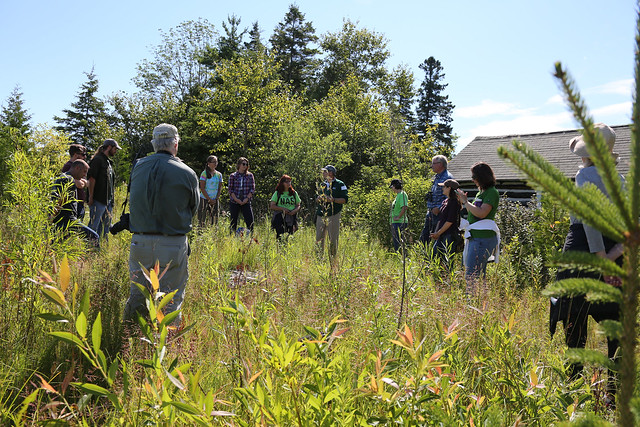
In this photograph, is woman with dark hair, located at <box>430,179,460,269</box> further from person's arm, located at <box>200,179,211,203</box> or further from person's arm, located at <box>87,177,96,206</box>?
person's arm, located at <box>87,177,96,206</box>

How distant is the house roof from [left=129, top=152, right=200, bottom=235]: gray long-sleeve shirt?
1568 cm

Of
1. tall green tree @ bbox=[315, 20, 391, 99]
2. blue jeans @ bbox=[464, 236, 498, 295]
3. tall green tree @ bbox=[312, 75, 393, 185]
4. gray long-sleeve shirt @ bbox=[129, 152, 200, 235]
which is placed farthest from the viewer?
tall green tree @ bbox=[315, 20, 391, 99]

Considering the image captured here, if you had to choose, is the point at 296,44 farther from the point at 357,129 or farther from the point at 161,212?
the point at 161,212

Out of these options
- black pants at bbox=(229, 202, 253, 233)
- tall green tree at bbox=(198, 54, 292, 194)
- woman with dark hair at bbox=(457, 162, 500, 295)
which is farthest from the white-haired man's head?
tall green tree at bbox=(198, 54, 292, 194)

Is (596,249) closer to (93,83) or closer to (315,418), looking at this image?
(315,418)

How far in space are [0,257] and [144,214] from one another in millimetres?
1540

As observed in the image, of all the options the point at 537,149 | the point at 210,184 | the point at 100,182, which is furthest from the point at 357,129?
the point at 100,182

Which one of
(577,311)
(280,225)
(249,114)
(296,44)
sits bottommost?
(577,311)

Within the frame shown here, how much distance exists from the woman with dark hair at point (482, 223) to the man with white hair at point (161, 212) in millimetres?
2882

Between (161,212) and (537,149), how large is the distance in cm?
1779

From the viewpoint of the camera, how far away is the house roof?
17837 millimetres

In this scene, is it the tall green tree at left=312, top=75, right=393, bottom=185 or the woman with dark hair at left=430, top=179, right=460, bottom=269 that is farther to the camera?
the tall green tree at left=312, top=75, right=393, bottom=185

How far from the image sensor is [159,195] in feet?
11.7

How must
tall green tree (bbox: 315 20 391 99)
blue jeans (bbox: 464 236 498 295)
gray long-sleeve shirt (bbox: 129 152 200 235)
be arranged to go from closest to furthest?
gray long-sleeve shirt (bbox: 129 152 200 235) → blue jeans (bbox: 464 236 498 295) → tall green tree (bbox: 315 20 391 99)
